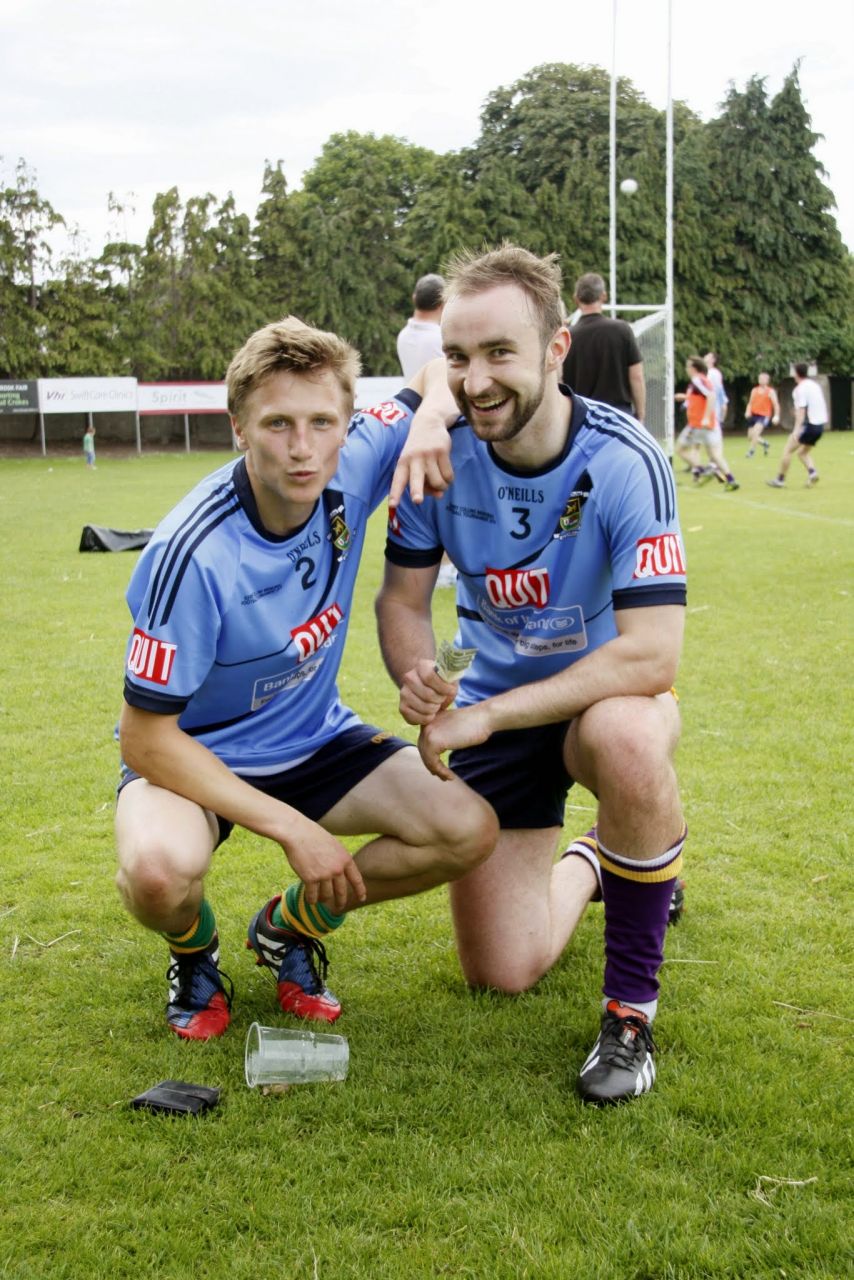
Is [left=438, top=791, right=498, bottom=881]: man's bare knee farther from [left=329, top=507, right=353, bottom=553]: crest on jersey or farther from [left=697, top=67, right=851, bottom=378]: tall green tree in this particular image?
[left=697, top=67, right=851, bottom=378]: tall green tree

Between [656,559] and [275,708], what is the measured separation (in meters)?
1.15

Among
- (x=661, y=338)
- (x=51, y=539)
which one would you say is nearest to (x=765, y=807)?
(x=51, y=539)

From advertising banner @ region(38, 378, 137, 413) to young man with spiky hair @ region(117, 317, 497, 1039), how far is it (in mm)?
36649

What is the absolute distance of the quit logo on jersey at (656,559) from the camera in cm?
323

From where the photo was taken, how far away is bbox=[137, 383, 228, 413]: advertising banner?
1576 inches

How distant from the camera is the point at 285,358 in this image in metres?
3.21

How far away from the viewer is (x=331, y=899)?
3.29 metres

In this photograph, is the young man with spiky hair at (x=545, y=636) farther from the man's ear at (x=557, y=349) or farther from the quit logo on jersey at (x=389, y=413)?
the quit logo on jersey at (x=389, y=413)

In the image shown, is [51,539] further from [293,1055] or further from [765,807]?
[293,1055]


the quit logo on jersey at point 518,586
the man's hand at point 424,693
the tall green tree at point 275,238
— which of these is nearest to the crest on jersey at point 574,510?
the quit logo on jersey at point 518,586

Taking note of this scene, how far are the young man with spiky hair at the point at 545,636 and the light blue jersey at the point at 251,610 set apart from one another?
209 millimetres

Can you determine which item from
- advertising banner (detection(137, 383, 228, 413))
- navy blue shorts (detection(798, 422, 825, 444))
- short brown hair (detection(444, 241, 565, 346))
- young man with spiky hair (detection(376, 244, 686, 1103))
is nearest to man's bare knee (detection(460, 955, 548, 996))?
young man with spiky hair (detection(376, 244, 686, 1103))

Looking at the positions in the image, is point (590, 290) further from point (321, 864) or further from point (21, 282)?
point (21, 282)

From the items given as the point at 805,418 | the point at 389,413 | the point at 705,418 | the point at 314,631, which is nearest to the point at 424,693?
the point at 314,631
